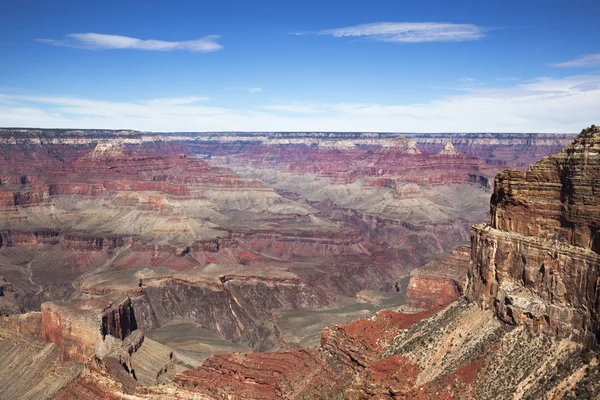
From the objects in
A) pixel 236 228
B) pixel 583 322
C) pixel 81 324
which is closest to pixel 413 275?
pixel 81 324

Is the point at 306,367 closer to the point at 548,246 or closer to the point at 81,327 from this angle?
the point at 548,246

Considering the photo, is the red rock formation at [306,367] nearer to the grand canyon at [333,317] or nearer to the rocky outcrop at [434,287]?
the grand canyon at [333,317]

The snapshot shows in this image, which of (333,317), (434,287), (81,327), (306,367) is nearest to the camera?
(306,367)

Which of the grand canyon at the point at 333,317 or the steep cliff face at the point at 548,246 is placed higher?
the steep cliff face at the point at 548,246

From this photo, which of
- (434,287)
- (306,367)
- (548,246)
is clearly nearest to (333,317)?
(434,287)

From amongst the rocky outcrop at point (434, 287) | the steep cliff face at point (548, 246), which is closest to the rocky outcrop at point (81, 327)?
the rocky outcrop at point (434, 287)

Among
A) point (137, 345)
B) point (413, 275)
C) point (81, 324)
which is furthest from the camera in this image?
point (413, 275)

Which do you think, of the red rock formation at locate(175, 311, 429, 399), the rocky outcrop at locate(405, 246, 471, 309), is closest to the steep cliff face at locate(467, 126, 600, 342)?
the red rock formation at locate(175, 311, 429, 399)

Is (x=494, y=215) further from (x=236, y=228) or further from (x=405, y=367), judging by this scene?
(x=236, y=228)

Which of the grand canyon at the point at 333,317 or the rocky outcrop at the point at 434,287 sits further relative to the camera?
the rocky outcrop at the point at 434,287
